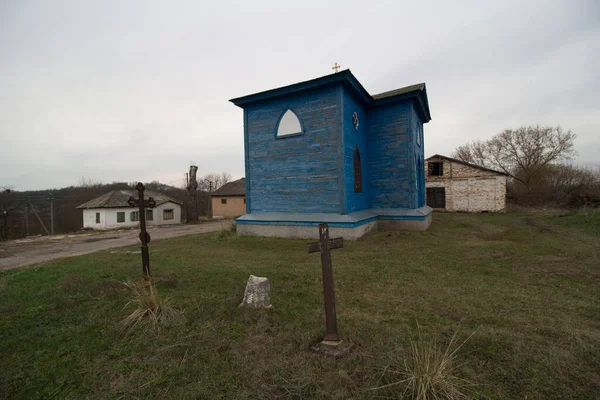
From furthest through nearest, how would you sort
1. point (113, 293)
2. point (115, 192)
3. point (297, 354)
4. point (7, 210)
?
point (115, 192) < point (7, 210) < point (113, 293) < point (297, 354)

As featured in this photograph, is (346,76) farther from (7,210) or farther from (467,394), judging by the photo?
(7,210)

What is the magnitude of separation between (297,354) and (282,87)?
10841mm

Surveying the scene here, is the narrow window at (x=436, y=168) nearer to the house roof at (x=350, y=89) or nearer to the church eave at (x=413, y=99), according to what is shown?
the church eave at (x=413, y=99)

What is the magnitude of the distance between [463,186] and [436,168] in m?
2.84

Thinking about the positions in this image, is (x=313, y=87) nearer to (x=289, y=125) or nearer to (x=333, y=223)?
(x=289, y=125)

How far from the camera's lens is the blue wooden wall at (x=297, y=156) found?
1141 cm

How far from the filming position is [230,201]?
36.2m

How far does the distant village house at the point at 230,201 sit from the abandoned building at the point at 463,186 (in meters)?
21.0

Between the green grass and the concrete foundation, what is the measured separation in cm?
349

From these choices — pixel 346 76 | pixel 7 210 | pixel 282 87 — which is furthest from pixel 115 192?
pixel 346 76

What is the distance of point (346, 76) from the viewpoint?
11.0 metres

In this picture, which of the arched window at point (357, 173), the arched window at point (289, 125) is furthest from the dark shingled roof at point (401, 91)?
the arched window at point (289, 125)

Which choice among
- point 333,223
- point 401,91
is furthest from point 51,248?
point 401,91

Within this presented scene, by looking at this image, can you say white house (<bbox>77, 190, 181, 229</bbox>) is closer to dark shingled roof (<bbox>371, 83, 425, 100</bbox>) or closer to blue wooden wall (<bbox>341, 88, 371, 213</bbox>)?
blue wooden wall (<bbox>341, 88, 371, 213</bbox>)
